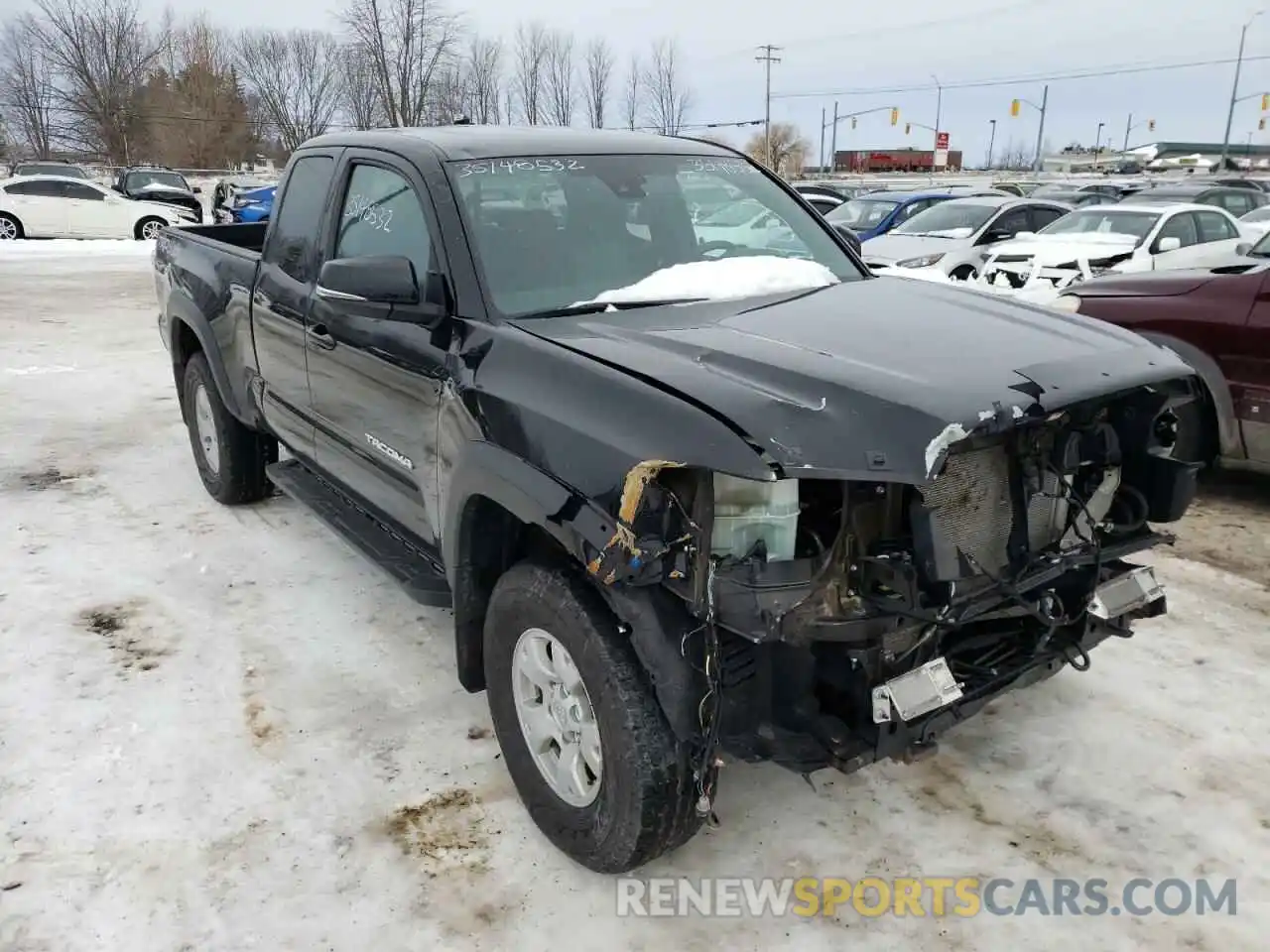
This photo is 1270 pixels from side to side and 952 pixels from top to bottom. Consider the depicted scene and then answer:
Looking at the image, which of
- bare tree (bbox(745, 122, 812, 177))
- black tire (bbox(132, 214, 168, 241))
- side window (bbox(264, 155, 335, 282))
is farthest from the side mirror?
bare tree (bbox(745, 122, 812, 177))

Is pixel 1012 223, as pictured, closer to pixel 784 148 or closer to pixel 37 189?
pixel 37 189

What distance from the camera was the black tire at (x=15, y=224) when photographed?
21.2 meters

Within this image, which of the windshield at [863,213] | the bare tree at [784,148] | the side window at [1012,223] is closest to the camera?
the side window at [1012,223]

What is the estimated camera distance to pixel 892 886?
2.66 meters

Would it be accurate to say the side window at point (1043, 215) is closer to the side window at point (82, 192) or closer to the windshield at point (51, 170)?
the side window at point (82, 192)

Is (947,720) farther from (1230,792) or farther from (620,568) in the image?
(1230,792)

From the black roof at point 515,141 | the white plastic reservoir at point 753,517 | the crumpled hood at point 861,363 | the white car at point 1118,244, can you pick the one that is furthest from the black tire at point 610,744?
the white car at point 1118,244

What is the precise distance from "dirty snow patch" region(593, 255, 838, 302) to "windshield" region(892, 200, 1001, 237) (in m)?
11.1

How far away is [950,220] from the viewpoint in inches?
559

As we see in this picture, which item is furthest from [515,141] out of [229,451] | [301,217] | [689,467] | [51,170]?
[51,170]

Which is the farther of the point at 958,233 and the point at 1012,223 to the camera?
the point at 1012,223

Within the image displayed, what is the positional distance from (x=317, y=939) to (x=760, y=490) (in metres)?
1.58

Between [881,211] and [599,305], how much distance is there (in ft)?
46.6

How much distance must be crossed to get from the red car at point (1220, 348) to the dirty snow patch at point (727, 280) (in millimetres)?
2425
